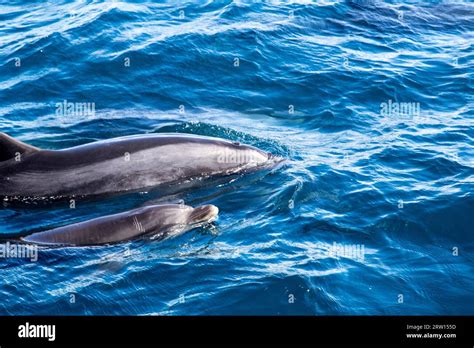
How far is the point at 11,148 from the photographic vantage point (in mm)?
14211

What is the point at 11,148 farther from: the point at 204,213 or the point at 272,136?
the point at 272,136

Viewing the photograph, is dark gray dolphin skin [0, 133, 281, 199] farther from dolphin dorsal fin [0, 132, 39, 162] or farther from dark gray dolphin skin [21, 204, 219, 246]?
dark gray dolphin skin [21, 204, 219, 246]

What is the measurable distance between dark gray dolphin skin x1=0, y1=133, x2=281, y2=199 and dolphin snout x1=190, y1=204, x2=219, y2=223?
175 centimetres

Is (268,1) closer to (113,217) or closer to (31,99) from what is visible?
(31,99)

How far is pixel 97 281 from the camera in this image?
1155 centimetres

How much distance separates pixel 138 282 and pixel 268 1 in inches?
674

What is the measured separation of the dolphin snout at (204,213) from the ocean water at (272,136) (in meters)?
0.18

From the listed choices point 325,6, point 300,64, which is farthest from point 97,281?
point 325,6

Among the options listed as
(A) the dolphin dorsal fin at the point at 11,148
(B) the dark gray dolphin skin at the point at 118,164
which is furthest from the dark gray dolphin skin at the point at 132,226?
(A) the dolphin dorsal fin at the point at 11,148

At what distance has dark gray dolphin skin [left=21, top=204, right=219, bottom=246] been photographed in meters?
12.7

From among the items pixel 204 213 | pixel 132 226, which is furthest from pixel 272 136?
pixel 132 226

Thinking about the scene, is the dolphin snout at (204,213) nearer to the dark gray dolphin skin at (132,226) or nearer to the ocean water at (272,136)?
the dark gray dolphin skin at (132,226)

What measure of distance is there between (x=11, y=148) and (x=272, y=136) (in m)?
5.98

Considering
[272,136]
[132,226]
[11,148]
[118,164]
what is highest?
[11,148]
